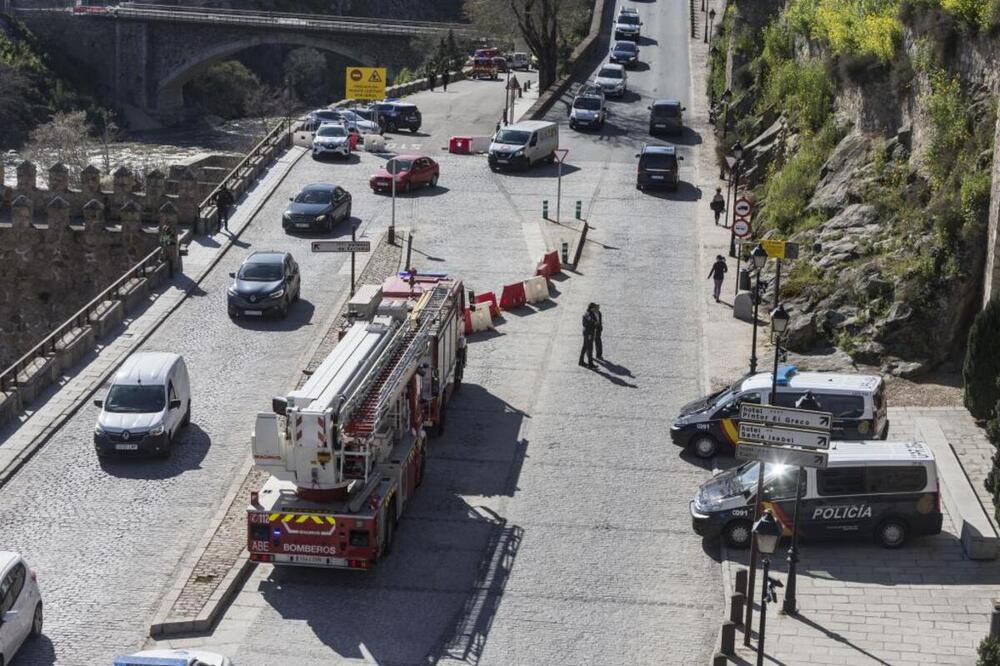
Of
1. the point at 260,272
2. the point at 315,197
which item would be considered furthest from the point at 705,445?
the point at 315,197

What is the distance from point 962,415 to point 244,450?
13783 millimetres

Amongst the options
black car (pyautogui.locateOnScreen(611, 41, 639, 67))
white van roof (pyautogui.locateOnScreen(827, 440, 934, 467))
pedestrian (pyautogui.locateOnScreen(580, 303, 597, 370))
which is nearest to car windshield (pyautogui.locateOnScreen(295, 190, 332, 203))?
pedestrian (pyautogui.locateOnScreen(580, 303, 597, 370))

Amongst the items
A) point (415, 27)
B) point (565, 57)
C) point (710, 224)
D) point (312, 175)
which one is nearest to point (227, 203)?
point (312, 175)

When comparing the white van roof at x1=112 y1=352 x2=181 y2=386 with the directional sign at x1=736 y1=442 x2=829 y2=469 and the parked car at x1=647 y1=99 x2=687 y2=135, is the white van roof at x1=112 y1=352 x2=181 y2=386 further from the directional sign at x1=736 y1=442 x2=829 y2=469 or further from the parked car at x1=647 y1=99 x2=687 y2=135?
the parked car at x1=647 y1=99 x2=687 y2=135

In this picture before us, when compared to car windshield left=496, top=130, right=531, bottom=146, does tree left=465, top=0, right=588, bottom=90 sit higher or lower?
higher

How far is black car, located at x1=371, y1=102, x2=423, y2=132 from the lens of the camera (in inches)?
2480

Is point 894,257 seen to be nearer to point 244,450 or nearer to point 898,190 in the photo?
point 898,190

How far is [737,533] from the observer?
24.7 meters

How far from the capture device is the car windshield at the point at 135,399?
94.9 feet

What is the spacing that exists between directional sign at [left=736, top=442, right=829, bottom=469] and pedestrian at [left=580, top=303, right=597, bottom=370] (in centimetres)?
1365

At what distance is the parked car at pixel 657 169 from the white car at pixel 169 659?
35.0 m

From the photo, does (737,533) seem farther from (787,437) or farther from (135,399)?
(135,399)

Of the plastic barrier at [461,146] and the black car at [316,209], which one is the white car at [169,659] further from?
the plastic barrier at [461,146]

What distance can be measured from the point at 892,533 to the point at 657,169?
28.0 meters
